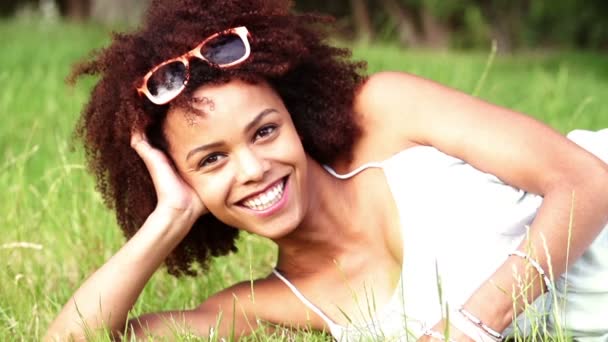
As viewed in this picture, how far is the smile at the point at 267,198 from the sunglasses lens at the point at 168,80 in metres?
0.36

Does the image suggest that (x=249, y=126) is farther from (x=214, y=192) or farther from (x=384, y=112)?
(x=384, y=112)

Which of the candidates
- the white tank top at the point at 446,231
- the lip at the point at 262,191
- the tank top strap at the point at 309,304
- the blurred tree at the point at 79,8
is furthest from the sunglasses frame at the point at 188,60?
the blurred tree at the point at 79,8

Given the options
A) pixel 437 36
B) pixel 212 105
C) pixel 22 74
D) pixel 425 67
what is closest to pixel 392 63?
pixel 425 67

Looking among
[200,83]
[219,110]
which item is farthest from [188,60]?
[219,110]

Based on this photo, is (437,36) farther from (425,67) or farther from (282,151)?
(282,151)

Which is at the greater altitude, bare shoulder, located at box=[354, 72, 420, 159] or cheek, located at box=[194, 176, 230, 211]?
bare shoulder, located at box=[354, 72, 420, 159]

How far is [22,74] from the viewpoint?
8469mm

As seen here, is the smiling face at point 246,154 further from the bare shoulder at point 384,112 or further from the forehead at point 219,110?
the bare shoulder at point 384,112

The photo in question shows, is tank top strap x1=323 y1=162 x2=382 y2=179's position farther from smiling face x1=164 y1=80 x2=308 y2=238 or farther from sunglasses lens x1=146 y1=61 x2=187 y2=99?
sunglasses lens x1=146 y1=61 x2=187 y2=99

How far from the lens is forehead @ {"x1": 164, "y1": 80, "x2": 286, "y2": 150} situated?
3.12m

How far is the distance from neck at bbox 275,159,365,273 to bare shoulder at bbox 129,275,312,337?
0.22 m

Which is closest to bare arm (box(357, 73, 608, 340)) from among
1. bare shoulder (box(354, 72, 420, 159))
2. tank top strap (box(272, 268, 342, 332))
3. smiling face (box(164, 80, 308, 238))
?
bare shoulder (box(354, 72, 420, 159))

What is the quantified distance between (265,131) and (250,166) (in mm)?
140

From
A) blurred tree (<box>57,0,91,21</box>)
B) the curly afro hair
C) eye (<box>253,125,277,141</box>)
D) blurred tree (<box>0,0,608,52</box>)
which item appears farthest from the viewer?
blurred tree (<box>57,0,91,21</box>)
